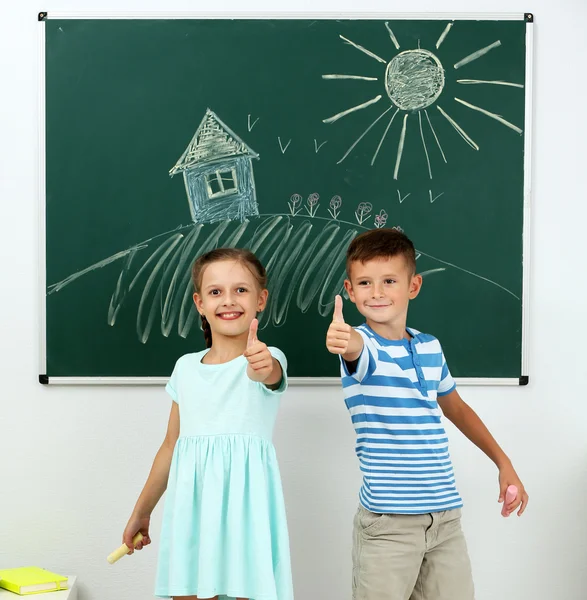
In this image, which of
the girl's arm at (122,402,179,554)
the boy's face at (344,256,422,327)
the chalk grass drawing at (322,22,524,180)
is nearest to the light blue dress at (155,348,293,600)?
the girl's arm at (122,402,179,554)

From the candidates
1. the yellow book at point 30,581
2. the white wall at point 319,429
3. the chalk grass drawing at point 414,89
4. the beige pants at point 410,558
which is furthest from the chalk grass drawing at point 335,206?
the yellow book at point 30,581

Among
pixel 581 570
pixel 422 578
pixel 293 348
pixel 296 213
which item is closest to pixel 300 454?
pixel 293 348

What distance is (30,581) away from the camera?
203 cm

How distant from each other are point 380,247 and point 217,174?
66 centimetres

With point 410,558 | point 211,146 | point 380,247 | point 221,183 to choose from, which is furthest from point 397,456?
point 211,146

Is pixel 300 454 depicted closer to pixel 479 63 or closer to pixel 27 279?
pixel 27 279

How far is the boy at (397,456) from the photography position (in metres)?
1.72

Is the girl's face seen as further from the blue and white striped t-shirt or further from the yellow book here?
the yellow book

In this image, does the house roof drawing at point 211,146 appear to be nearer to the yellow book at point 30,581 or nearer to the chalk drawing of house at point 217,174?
the chalk drawing of house at point 217,174

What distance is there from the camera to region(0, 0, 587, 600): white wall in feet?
7.38

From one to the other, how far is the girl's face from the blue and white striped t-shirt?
0.28 metres

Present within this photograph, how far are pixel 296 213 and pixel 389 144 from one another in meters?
0.35

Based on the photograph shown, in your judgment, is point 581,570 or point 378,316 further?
point 581,570

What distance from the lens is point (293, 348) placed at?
7.36 ft
